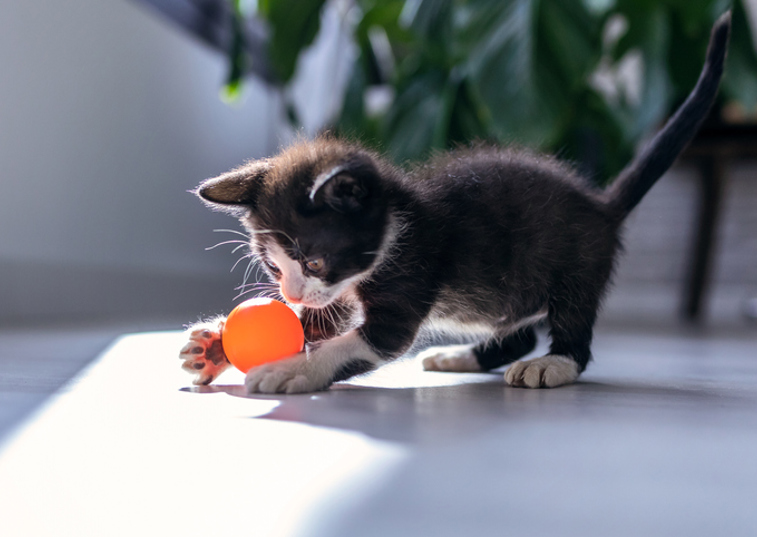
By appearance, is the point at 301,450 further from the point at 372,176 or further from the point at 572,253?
the point at 572,253

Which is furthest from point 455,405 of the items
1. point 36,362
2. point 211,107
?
point 211,107

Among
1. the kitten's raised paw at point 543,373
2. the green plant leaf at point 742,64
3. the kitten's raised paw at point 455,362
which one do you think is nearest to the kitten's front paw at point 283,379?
the kitten's raised paw at point 543,373

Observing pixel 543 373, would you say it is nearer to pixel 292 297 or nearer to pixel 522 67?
pixel 292 297

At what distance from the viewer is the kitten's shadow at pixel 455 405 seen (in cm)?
93

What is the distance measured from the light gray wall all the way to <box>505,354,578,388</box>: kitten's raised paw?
7.13 ft

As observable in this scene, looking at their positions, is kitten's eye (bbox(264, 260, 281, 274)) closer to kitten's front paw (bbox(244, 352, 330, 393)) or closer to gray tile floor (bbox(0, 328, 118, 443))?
kitten's front paw (bbox(244, 352, 330, 393))

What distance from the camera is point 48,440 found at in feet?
2.71

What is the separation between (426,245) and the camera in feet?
4.39

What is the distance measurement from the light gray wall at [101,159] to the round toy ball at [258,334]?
1798 millimetres

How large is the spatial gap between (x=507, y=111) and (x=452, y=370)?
98 cm

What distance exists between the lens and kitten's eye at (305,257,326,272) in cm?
123

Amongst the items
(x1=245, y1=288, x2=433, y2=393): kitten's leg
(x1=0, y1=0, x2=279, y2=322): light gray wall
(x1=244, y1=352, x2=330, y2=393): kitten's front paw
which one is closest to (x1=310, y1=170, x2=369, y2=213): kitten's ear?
(x1=245, y1=288, x2=433, y2=393): kitten's leg

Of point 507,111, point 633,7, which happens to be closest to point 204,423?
point 507,111

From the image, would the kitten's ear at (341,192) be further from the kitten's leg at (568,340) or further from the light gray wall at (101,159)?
the light gray wall at (101,159)
